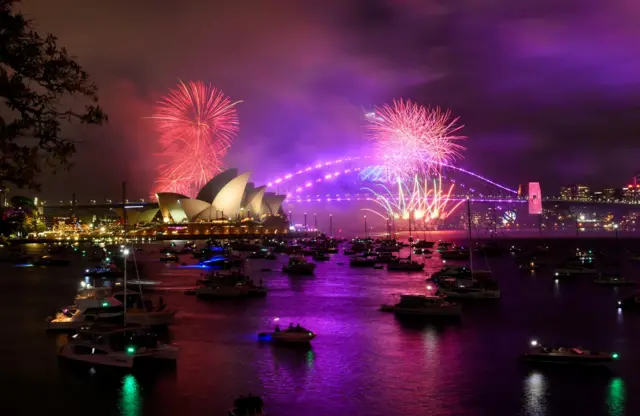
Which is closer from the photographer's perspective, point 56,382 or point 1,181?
point 1,181

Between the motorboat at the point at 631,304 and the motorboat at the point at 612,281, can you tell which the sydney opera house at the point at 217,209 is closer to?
the motorboat at the point at 612,281

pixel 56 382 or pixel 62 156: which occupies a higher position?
pixel 62 156

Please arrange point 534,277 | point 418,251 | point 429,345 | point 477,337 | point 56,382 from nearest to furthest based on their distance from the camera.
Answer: point 56,382 < point 429,345 < point 477,337 < point 534,277 < point 418,251

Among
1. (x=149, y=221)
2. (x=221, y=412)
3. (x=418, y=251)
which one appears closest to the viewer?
(x=221, y=412)

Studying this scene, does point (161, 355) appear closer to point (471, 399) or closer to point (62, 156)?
point (471, 399)

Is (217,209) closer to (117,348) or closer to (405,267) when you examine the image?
(405,267)

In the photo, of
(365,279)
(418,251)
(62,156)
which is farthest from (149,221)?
(62,156)

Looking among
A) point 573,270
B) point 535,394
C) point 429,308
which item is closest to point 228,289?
point 429,308
